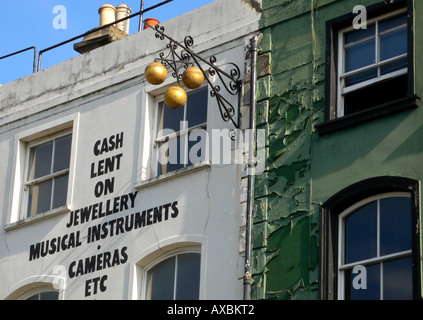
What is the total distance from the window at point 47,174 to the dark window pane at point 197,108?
2737mm

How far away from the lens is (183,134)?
20531 mm

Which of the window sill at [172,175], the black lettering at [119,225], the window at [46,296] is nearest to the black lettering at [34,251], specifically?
the window at [46,296]

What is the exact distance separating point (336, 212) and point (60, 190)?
6.15 m

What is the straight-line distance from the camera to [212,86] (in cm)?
1930

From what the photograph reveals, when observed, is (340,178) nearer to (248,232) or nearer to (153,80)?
(248,232)

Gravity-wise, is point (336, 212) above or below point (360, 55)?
below

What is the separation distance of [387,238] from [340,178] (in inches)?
49.3

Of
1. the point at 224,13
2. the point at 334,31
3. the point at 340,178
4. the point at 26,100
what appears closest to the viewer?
the point at 340,178

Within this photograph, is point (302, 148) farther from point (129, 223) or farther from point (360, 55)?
point (129, 223)

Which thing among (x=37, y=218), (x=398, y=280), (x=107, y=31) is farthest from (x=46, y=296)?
(x=398, y=280)

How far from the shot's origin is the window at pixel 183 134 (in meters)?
20.2
